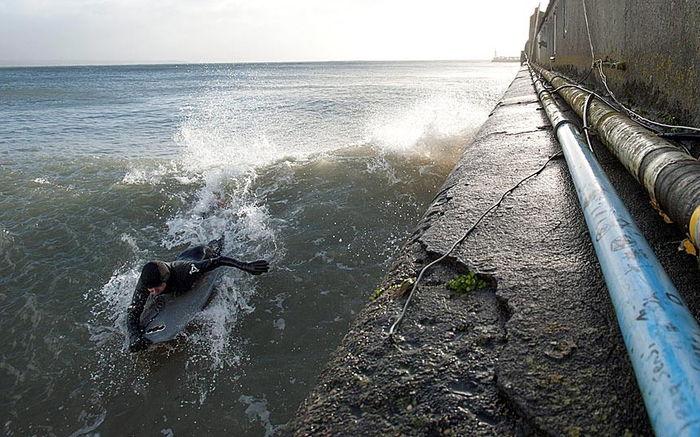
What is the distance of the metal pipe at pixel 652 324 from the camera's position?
1.02 metres

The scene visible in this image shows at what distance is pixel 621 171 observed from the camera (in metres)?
3.30

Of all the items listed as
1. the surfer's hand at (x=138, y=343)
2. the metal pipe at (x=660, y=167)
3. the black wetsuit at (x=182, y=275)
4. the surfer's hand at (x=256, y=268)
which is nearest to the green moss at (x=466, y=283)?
the metal pipe at (x=660, y=167)

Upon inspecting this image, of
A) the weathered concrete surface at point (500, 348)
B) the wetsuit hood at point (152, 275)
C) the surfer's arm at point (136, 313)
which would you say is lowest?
the surfer's arm at point (136, 313)

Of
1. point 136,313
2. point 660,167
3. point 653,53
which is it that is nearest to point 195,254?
point 136,313

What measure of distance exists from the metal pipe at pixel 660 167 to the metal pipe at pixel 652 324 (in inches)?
11.7

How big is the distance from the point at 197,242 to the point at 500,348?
6.44 m

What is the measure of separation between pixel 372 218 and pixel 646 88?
14.5ft

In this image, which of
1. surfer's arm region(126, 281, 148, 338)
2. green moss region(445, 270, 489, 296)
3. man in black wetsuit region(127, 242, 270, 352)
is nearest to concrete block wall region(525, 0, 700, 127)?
green moss region(445, 270, 489, 296)

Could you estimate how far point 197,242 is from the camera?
23.4 ft

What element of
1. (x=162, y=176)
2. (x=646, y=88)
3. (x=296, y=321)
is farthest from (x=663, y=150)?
(x=162, y=176)

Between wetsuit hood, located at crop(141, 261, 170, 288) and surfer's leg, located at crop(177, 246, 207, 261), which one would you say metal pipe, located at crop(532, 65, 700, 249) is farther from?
surfer's leg, located at crop(177, 246, 207, 261)

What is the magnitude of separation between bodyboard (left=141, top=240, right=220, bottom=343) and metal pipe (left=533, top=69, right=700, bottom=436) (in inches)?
176

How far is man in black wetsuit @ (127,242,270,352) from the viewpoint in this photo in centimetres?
473

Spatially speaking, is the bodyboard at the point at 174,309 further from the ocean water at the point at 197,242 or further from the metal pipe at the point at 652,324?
the metal pipe at the point at 652,324
